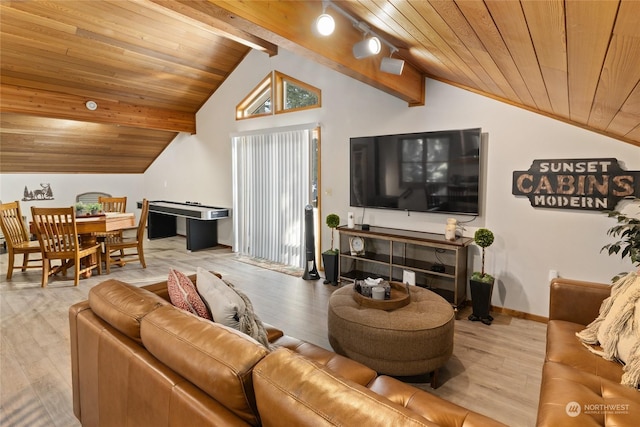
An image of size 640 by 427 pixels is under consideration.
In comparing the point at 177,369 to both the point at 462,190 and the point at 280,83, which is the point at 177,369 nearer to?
the point at 462,190

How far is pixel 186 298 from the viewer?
1759 millimetres

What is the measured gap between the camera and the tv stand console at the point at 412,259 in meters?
3.59

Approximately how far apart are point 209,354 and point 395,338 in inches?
54.0

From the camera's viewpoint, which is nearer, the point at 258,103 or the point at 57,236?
the point at 57,236

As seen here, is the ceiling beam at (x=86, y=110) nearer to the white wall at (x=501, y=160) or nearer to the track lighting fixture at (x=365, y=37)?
the white wall at (x=501, y=160)

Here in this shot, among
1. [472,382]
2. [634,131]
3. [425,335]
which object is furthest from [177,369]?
[634,131]

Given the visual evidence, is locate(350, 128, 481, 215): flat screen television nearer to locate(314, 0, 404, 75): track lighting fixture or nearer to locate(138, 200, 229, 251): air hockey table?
locate(314, 0, 404, 75): track lighting fixture

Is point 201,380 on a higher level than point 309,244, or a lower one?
higher

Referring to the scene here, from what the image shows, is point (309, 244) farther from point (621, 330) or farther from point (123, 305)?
point (621, 330)

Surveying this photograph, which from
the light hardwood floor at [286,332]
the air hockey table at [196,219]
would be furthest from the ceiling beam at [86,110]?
the light hardwood floor at [286,332]

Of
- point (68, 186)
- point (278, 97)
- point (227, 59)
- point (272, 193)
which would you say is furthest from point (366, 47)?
point (68, 186)

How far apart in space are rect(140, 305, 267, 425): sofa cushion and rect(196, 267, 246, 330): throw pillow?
266mm

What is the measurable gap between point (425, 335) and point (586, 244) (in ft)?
6.66

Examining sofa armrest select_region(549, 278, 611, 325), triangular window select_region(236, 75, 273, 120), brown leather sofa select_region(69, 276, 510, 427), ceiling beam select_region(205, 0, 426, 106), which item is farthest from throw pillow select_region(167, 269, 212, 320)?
triangular window select_region(236, 75, 273, 120)
